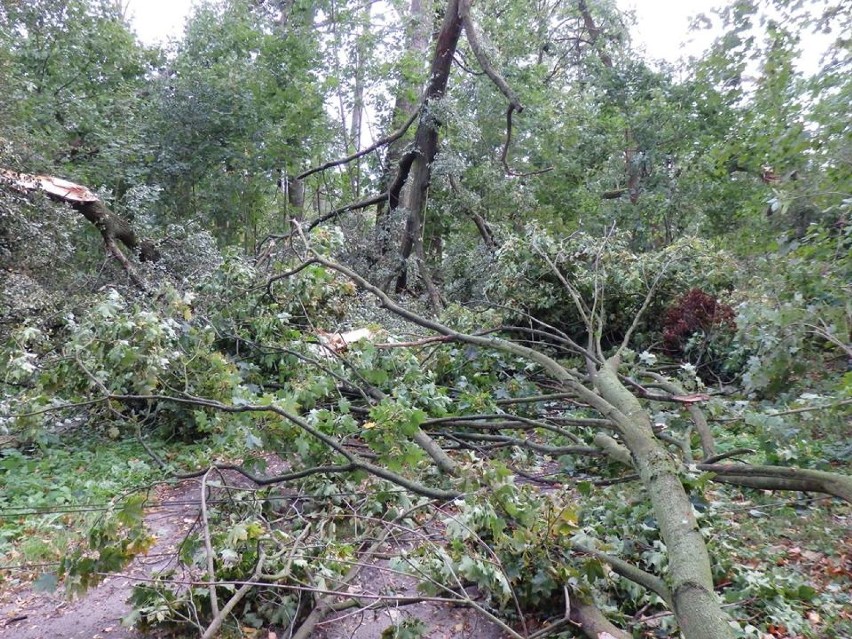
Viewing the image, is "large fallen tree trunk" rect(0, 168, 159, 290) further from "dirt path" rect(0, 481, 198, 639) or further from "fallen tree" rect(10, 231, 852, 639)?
"dirt path" rect(0, 481, 198, 639)

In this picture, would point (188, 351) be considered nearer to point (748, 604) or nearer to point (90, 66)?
point (748, 604)

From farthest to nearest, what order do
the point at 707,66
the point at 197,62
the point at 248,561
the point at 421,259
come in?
the point at 197,62, the point at 421,259, the point at 707,66, the point at 248,561

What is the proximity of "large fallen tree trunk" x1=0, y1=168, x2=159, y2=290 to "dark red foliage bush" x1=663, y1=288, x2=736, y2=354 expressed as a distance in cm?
543

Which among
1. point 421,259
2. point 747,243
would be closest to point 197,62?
point 421,259

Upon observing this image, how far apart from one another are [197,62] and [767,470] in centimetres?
1204

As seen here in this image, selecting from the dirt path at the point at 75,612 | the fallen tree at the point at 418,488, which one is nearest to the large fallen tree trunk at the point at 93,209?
the fallen tree at the point at 418,488

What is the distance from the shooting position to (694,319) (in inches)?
252

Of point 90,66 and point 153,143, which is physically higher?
point 90,66

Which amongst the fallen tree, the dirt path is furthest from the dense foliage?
the dirt path

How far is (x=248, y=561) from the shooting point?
100 inches

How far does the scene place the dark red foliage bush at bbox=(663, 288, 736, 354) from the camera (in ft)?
20.3

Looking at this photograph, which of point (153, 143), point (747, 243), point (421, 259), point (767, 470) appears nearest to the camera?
point (767, 470)

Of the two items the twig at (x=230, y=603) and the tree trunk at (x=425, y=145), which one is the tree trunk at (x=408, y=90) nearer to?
the tree trunk at (x=425, y=145)

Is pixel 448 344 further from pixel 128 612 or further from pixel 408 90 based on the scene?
pixel 408 90
